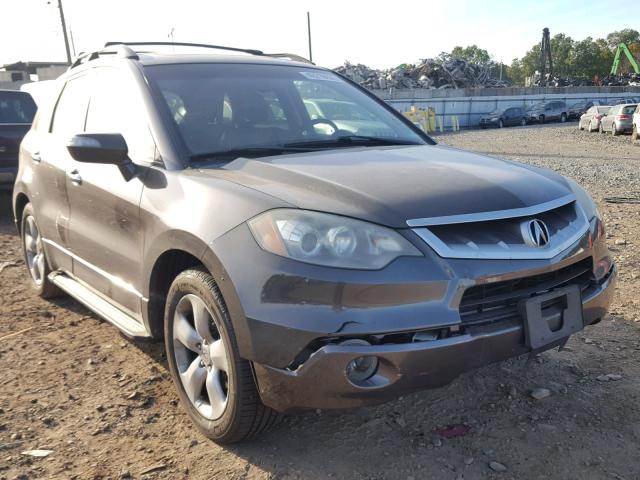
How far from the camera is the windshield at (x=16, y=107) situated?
919cm

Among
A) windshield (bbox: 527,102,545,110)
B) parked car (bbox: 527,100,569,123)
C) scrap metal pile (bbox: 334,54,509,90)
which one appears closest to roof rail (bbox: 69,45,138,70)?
parked car (bbox: 527,100,569,123)

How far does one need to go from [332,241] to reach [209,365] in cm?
89

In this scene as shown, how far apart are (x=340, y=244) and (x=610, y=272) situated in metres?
1.49

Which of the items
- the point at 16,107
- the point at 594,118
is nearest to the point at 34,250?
→ the point at 16,107

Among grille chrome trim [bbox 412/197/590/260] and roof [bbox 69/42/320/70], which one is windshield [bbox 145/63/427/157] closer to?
roof [bbox 69/42/320/70]

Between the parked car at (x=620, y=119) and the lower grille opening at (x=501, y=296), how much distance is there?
25.5 meters

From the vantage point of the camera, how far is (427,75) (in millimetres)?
51438

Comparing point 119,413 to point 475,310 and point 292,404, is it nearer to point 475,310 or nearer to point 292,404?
point 292,404

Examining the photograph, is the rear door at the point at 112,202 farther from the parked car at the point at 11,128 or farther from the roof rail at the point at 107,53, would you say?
the parked car at the point at 11,128

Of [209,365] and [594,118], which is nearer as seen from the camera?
[209,365]

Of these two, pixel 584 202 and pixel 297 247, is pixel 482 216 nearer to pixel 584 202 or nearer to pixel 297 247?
pixel 297 247

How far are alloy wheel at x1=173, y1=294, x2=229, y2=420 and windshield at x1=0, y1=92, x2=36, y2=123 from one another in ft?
25.4

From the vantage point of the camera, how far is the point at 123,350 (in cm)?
388

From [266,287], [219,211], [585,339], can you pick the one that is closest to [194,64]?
[219,211]
